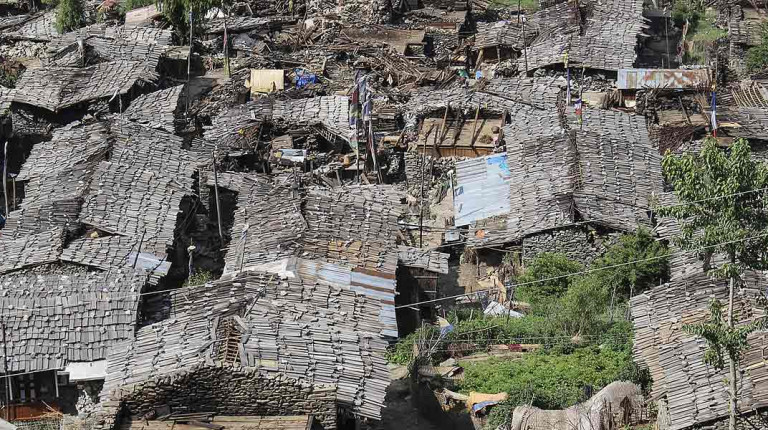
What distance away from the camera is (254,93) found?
1693 inches

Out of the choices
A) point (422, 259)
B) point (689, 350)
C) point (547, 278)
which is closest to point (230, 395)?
point (689, 350)

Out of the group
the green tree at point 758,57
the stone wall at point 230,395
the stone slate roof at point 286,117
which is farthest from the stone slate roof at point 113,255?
the green tree at point 758,57

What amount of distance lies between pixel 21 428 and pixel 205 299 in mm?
4126

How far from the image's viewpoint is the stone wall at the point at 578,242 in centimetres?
3169

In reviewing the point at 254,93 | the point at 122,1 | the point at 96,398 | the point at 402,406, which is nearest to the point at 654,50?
the point at 254,93

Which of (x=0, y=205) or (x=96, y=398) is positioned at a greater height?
(x=0, y=205)

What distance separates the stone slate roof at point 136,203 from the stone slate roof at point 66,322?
3760mm

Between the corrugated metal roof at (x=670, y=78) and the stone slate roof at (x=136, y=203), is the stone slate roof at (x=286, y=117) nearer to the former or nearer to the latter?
the stone slate roof at (x=136, y=203)

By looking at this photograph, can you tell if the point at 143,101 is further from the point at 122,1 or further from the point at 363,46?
the point at 122,1

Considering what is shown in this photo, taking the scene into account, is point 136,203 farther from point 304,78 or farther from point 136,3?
point 136,3

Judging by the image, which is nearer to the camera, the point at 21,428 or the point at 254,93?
the point at 21,428

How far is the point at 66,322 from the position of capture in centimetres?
2588

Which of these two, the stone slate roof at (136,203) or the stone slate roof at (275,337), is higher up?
the stone slate roof at (136,203)

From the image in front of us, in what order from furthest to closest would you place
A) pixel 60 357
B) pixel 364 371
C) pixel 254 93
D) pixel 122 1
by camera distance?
pixel 122 1 → pixel 254 93 → pixel 60 357 → pixel 364 371
